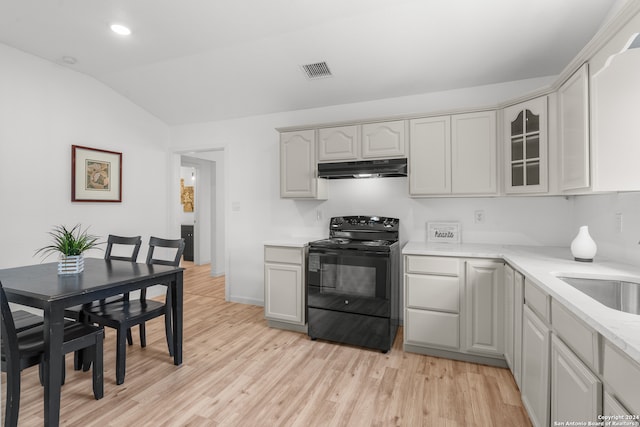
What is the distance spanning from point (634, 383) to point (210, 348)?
109 inches

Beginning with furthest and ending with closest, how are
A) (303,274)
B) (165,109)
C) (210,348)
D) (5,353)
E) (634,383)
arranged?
(165,109)
(303,274)
(210,348)
(5,353)
(634,383)

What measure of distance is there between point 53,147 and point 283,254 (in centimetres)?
267

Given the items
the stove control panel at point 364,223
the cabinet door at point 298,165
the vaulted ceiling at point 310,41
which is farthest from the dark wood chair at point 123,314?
the vaulted ceiling at point 310,41

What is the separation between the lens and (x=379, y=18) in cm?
247

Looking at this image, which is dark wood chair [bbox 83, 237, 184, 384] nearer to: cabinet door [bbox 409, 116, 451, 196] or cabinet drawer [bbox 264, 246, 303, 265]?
cabinet drawer [bbox 264, 246, 303, 265]

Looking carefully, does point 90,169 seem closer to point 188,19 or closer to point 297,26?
point 188,19

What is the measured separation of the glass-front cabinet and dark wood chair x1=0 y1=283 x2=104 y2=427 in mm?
3201

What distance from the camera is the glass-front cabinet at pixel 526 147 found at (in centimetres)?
234

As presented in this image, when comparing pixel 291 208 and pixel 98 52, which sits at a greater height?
pixel 98 52

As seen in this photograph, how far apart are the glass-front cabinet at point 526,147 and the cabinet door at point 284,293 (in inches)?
81.1

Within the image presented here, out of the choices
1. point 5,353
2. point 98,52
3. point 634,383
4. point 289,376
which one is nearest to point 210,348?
point 289,376

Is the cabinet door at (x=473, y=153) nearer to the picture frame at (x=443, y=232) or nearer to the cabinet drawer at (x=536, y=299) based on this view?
the picture frame at (x=443, y=232)

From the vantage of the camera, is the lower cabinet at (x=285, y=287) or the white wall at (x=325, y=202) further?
the lower cabinet at (x=285, y=287)

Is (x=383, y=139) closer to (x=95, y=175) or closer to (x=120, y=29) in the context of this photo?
(x=120, y=29)
